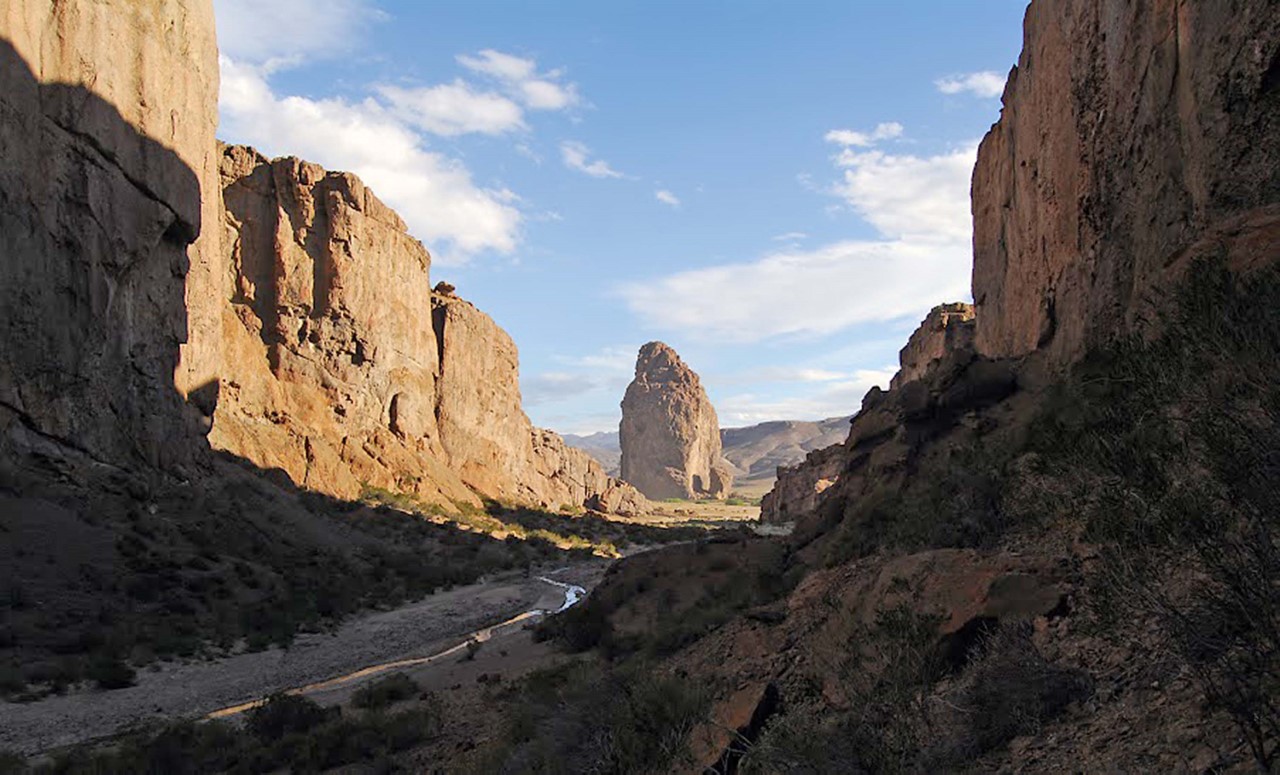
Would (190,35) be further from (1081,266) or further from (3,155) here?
(1081,266)

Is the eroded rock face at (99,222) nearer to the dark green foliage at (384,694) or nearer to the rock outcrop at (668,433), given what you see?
the dark green foliage at (384,694)

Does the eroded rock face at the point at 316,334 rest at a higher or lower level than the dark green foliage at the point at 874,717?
higher

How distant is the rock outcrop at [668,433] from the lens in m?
157

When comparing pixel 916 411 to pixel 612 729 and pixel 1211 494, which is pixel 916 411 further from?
pixel 1211 494

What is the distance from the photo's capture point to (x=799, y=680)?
24.5ft

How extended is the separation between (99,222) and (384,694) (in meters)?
21.3

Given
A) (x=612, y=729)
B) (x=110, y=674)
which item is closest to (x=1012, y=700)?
(x=612, y=729)

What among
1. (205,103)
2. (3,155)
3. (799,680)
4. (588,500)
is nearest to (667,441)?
(588,500)


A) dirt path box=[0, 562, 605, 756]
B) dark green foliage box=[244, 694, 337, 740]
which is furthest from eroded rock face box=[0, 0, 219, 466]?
dark green foliage box=[244, 694, 337, 740]

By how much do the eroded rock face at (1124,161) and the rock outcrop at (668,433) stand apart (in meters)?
134

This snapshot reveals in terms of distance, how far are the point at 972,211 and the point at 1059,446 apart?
25687 mm

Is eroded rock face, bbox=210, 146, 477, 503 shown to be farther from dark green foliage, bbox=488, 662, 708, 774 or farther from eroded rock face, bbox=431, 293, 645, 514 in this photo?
dark green foliage, bbox=488, 662, 708, 774

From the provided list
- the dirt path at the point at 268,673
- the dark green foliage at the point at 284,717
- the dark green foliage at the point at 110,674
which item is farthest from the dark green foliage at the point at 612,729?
the dark green foliage at the point at 110,674

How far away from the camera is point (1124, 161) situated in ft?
43.7
